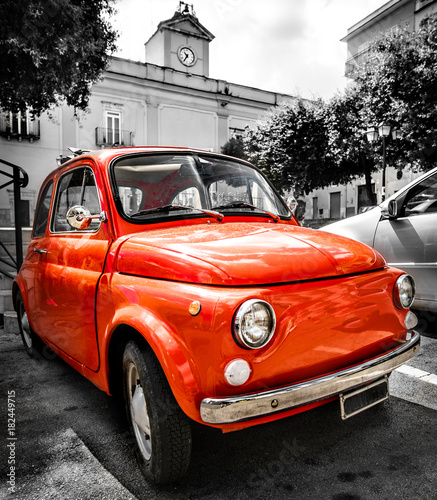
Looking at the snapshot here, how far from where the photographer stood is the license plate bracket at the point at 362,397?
2.07m

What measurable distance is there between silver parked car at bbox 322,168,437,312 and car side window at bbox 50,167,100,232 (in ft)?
10.0

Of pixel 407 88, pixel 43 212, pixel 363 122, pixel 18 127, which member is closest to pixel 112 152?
pixel 43 212

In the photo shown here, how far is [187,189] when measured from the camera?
3086 millimetres

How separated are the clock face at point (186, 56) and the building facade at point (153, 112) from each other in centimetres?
6

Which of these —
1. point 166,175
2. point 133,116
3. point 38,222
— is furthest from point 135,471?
point 133,116

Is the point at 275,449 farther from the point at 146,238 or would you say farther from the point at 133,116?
the point at 133,116


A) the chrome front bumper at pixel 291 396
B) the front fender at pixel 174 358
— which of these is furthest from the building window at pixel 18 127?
the chrome front bumper at pixel 291 396

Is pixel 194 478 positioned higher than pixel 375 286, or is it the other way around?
pixel 375 286

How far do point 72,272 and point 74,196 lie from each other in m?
0.69

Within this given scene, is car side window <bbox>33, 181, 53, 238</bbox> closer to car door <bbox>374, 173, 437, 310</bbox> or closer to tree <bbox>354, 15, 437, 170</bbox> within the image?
car door <bbox>374, 173, 437, 310</bbox>

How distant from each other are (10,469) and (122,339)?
89cm

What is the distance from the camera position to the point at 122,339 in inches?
92.8

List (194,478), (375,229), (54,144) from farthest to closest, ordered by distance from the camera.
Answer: (54,144), (375,229), (194,478)

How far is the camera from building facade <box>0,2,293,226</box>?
21.7m
